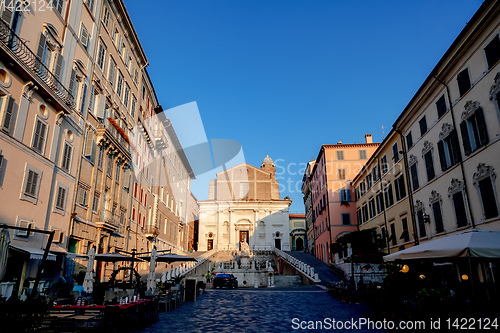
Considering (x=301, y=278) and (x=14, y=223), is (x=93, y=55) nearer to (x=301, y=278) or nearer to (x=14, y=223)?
(x=14, y=223)

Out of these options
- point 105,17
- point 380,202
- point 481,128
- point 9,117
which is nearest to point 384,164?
point 380,202

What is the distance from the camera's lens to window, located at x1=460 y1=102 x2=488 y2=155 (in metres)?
14.8

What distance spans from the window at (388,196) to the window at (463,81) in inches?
468

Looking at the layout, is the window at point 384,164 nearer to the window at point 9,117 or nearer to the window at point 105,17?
the window at point 105,17

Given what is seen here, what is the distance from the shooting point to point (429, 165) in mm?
20406

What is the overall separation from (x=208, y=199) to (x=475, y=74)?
50912 mm

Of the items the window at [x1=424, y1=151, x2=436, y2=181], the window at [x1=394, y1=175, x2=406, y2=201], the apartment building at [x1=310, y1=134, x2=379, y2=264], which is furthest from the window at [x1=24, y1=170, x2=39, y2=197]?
the apartment building at [x1=310, y1=134, x2=379, y2=264]

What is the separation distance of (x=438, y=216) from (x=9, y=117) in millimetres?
21831

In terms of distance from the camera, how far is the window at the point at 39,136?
1642 cm

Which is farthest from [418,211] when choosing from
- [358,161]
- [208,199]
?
[208,199]

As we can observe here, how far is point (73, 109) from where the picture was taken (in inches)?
797

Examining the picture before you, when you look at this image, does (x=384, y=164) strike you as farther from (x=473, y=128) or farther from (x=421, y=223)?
(x=473, y=128)

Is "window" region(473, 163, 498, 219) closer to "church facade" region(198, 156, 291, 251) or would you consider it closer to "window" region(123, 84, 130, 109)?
"window" region(123, 84, 130, 109)

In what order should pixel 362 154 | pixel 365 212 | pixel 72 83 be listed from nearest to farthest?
pixel 72 83 → pixel 365 212 → pixel 362 154
